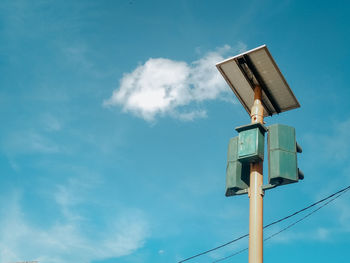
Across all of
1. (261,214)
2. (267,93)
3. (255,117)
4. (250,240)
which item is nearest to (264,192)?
(261,214)

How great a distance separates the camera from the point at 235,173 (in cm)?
616

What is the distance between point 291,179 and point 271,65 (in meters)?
2.24

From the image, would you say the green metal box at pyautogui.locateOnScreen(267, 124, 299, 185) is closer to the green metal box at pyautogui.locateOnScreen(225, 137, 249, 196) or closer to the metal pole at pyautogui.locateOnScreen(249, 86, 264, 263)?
the metal pole at pyautogui.locateOnScreen(249, 86, 264, 263)

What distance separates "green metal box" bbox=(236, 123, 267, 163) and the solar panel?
1254mm

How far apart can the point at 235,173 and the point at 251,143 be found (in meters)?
0.52

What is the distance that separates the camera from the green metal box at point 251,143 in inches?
241

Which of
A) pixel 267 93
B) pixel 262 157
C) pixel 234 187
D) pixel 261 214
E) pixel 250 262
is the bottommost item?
pixel 250 262

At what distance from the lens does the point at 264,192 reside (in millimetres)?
5988

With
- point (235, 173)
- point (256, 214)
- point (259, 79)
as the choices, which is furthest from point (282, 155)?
point (259, 79)

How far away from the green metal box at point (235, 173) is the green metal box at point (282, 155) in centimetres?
53

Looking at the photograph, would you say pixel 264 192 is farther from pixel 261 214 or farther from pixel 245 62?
pixel 245 62

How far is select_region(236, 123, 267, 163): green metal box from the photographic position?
6116mm

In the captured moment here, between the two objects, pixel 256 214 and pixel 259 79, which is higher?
pixel 259 79

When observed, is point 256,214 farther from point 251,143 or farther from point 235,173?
point 251,143
